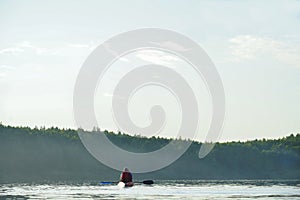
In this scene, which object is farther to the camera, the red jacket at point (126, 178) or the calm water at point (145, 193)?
the red jacket at point (126, 178)

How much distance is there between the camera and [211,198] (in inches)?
3051

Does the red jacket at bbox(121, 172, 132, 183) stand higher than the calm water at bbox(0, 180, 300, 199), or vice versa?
the red jacket at bbox(121, 172, 132, 183)

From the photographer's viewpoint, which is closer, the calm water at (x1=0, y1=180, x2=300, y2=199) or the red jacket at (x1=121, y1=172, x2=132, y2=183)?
the calm water at (x1=0, y1=180, x2=300, y2=199)

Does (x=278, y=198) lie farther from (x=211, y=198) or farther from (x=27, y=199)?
(x=27, y=199)

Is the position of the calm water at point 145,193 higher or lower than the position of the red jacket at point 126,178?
lower

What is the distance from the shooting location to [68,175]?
197 metres

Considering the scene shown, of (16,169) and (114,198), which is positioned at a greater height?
(16,169)

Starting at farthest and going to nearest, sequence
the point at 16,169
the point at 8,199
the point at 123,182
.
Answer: the point at 16,169
the point at 123,182
the point at 8,199

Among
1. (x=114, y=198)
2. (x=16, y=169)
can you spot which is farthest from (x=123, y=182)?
(x=16, y=169)

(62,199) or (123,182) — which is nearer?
(62,199)

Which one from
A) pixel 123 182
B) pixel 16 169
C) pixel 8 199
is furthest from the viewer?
pixel 16 169

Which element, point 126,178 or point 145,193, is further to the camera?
point 126,178

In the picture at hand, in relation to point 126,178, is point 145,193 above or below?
below

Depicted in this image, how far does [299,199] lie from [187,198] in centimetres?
1249
